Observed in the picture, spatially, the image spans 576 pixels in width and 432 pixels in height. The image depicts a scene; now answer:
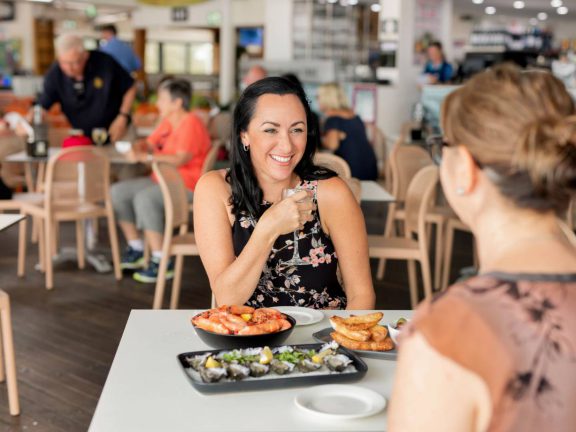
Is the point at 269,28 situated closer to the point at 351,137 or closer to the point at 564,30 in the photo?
the point at 351,137

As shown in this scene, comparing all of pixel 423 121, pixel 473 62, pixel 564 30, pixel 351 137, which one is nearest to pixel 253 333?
pixel 351 137

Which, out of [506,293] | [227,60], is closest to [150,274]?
[506,293]

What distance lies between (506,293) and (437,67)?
1030cm

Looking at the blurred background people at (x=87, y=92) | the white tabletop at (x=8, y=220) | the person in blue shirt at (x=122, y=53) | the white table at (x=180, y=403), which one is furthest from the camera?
the person in blue shirt at (x=122, y=53)

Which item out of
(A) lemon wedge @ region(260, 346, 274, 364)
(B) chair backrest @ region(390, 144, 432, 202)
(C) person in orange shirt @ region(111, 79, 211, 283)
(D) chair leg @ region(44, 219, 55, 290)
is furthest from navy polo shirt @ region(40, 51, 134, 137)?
(A) lemon wedge @ region(260, 346, 274, 364)

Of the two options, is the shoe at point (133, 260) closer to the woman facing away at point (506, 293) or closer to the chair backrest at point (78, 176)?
the chair backrest at point (78, 176)

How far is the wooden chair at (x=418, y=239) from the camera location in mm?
4188

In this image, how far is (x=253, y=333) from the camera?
5.29ft

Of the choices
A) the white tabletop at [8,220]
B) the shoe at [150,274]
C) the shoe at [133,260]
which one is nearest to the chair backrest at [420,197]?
the shoe at [150,274]

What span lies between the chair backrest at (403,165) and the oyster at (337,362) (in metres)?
3.72

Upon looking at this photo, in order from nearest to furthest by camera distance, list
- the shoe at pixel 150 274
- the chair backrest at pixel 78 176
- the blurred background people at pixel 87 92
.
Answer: the chair backrest at pixel 78 176 → the shoe at pixel 150 274 → the blurred background people at pixel 87 92

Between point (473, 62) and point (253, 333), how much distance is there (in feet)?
33.6

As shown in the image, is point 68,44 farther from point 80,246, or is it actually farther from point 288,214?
point 288,214

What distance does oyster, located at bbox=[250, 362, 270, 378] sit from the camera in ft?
4.75
